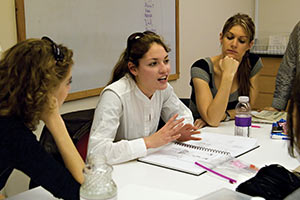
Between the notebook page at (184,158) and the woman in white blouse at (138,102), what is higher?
the woman in white blouse at (138,102)

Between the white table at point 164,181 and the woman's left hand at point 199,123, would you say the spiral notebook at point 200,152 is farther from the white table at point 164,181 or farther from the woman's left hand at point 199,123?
the woman's left hand at point 199,123

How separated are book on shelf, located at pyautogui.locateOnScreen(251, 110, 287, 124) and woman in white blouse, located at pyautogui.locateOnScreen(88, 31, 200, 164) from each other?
1.90 ft

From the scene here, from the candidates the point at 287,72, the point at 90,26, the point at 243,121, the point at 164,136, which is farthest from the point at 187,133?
the point at 90,26

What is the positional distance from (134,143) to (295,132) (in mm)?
762

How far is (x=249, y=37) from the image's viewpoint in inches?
94.4

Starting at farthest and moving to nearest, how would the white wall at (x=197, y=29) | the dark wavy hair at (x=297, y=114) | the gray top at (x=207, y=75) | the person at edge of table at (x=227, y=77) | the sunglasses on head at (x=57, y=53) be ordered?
the white wall at (x=197, y=29) → the gray top at (x=207, y=75) → the person at edge of table at (x=227, y=77) → the sunglasses on head at (x=57, y=53) → the dark wavy hair at (x=297, y=114)

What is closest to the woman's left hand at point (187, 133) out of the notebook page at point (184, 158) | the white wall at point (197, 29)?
the notebook page at point (184, 158)

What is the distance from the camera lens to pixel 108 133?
1708 millimetres

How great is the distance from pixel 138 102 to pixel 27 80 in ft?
2.53

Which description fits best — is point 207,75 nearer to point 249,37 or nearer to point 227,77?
point 227,77

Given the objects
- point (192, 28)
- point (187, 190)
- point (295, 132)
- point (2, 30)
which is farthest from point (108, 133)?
point (192, 28)

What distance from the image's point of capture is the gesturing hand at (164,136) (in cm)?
→ 167

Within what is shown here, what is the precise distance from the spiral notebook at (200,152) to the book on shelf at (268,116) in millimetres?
453

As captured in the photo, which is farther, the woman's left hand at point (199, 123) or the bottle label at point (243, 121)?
the woman's left hand at point (199, 123)
